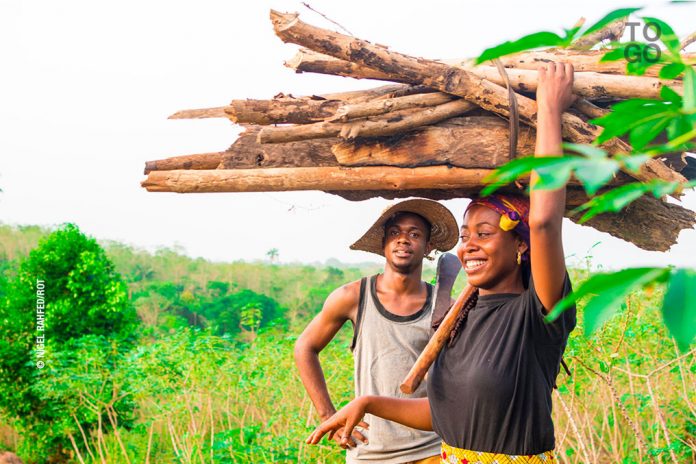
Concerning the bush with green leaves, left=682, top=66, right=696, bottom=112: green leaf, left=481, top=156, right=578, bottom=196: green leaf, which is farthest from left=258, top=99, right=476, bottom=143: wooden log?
the bush with green leaves

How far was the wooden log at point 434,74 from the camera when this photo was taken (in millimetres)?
2150

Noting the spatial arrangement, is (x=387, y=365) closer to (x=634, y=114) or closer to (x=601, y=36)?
(x=601, y=36)

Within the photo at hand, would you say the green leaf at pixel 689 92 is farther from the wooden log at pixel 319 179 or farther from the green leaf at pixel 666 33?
the wooden log at pixel 319 179

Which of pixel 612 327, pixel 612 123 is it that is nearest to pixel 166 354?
pixel 612 327

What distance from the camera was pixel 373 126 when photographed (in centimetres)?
224

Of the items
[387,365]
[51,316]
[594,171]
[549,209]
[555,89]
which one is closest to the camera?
[594,171]

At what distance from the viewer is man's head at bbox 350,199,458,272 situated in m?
3.19

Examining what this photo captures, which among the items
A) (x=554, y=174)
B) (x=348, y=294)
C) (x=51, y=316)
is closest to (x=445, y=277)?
(x=348, y=294)

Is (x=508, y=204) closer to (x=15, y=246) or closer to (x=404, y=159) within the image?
(x=404, y=159)

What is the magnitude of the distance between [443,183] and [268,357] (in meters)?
4.10

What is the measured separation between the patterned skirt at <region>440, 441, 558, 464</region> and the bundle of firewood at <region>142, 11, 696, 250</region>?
30.8 inches

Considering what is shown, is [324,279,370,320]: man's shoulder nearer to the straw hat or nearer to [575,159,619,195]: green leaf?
the straw hat

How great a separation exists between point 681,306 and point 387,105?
1.72m

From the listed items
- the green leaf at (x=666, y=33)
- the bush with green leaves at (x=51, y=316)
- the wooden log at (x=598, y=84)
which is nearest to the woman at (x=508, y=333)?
the wooden log at (x=598, y=84)
